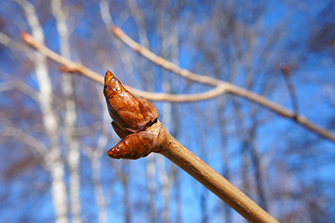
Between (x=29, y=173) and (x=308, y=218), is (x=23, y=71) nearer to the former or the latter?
(x=29, y=173)

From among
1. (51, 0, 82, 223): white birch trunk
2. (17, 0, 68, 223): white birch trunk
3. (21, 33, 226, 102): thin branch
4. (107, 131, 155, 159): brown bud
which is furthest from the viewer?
(51, 0, 82, 223): white birch trunk

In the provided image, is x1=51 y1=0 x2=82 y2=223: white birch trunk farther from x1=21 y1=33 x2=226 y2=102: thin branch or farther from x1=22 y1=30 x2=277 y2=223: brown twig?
x1=22 y1=30 x2=277 y2=223: brown twig

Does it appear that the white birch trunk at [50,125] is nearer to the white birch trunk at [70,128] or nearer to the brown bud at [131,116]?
the white birch trunk at [70,128]

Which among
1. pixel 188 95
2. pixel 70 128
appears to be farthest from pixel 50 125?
pixel 188 95

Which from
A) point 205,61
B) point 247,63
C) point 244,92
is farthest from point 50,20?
point 244,92

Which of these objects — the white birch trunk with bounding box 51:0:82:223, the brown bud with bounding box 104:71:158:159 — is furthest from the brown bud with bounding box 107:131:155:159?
the white birch trunk with bounding box 51:0:82:223

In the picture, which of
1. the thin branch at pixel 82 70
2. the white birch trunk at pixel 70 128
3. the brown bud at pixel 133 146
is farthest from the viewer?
the white birch trunk at pixel 70 128

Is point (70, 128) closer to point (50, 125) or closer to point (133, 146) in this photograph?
point (50, 125)

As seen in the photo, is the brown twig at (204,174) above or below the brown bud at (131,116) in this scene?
below

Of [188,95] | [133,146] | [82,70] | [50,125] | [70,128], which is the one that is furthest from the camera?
[50,125]

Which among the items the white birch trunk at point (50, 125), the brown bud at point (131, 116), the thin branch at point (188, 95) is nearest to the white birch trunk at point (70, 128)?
the white birch trunk at point (50, 125)

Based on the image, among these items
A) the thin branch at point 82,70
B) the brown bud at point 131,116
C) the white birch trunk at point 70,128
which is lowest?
the brown bud at point 131,116
